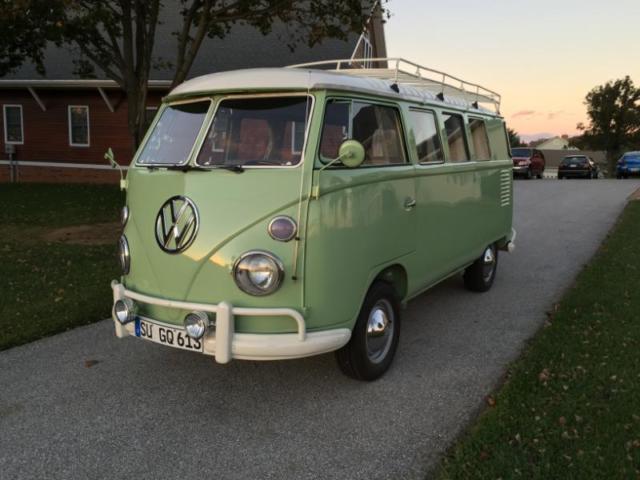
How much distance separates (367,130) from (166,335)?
2055mm

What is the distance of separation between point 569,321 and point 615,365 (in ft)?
3.81

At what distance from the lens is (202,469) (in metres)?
3.27

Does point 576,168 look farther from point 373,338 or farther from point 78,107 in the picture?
point 373,338

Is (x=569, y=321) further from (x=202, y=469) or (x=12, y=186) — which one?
(x=12, y=186)

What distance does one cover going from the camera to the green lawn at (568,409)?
321 centimetres

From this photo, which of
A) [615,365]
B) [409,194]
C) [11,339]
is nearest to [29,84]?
[11,339]

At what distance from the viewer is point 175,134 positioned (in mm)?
4371

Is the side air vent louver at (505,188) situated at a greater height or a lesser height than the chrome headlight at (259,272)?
greater

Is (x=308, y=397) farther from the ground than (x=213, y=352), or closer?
closer

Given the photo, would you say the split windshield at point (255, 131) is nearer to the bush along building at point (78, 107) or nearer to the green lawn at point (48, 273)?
the green lawn at point (48, 273)

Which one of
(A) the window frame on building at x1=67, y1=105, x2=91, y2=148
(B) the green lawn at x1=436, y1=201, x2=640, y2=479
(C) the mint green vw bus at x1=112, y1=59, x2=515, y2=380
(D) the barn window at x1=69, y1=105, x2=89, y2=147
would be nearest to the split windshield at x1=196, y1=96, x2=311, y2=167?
(C) the mint green vw bus at x1=112, y1=59, x2=515, y2=380

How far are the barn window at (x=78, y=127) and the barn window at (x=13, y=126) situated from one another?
2.28m

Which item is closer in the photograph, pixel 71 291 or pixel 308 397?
pixel 308 397

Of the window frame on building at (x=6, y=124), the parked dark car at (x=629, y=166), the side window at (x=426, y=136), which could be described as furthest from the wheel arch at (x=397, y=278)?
the parked dark car at (x=629, y=166)
